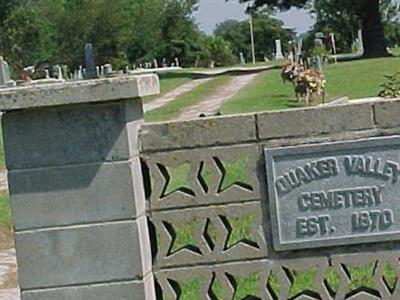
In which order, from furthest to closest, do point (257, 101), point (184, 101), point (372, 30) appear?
1. point (372, 30)
2. point (184, 101)
3. point (257, 101)

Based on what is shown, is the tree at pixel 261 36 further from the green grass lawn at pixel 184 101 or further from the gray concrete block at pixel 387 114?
the gray concrete block at pixel 387 114

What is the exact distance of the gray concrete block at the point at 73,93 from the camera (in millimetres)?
4688

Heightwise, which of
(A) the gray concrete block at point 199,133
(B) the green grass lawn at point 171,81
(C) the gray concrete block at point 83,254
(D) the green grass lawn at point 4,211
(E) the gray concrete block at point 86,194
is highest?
(A) the gray concrete block at point 199,133

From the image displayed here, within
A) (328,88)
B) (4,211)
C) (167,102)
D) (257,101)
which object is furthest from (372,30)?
(4,211)

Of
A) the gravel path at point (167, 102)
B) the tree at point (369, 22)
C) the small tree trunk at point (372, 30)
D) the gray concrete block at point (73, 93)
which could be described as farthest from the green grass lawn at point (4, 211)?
the small tree trunk at point (372, 30)

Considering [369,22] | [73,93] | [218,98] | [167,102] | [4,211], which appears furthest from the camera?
[369,22]

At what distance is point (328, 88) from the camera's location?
23609 millimetres

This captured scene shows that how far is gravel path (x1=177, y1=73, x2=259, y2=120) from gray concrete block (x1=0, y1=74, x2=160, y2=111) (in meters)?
12.2

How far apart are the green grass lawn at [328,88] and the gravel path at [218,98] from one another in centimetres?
28

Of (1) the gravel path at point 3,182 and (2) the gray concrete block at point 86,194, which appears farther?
(1) the gravel path at point 3,182

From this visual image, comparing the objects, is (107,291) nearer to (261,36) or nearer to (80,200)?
(80,200)

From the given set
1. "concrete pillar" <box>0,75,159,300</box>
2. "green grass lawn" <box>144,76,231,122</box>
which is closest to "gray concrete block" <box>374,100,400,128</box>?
"concrete pillar" <box>0,75,159,300</box>

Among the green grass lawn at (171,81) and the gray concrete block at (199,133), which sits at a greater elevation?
the gray concrete block at (199,133)

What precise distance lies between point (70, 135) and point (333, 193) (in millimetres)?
1122
